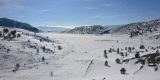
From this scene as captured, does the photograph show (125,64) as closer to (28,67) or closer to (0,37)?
(28,67)

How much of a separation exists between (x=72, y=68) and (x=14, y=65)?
60.2ft

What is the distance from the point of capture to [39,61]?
8669 centimetres

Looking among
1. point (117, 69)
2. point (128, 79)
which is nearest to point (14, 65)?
point (117, 69)

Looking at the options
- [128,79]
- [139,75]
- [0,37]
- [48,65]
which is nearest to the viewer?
[128,79]

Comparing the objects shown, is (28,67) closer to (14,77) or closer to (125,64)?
(14,77)

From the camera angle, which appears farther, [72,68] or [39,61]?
[39,61]

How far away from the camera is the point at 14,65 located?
→ 77250mm

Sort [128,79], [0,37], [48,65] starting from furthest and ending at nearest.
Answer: [0,37]
[48,65]
[128,79]

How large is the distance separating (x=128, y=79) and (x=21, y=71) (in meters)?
32.9

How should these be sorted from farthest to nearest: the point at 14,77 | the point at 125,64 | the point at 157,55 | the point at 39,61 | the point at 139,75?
the point at 39,61
the point at 125,64
the point at 157,55
the point at 14,77
the point at 139,75

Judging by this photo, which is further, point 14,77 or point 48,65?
point 48,65

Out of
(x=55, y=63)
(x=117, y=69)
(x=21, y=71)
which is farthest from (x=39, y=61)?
(x=117, y=69)

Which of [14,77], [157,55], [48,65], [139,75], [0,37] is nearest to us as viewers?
[139,75]

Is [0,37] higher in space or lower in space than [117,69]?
higher
